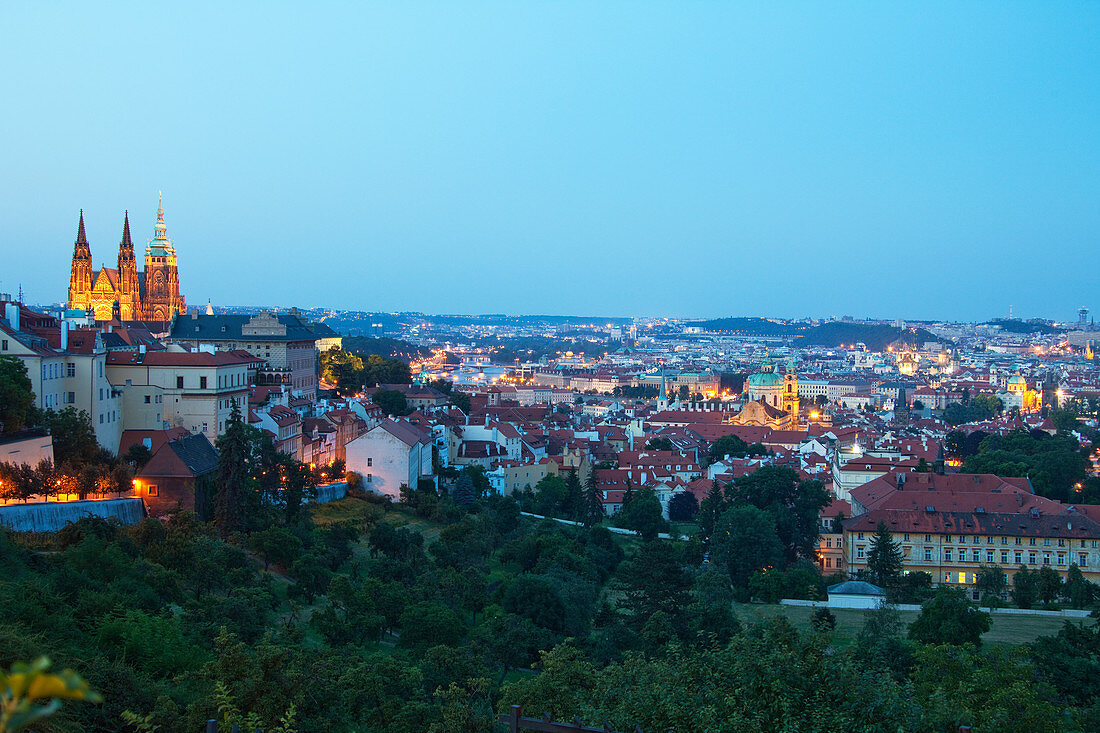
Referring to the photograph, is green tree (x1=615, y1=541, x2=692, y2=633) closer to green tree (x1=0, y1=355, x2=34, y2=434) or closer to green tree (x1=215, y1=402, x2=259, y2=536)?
green tree (x1=215, y1=402, x2=259, y2=536)

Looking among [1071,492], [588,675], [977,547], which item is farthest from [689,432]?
[588,675]

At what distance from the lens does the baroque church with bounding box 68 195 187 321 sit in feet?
262

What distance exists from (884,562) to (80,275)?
67.9m

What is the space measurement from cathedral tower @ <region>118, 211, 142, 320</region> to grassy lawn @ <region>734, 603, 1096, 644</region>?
63609mm

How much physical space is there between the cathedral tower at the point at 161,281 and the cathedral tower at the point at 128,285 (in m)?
1.05

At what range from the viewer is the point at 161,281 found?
8544 cm

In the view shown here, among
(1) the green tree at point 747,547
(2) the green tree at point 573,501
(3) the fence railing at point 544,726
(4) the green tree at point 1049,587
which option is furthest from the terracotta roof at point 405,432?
(3) the fence railing at point 544,726

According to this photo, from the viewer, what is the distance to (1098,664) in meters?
23.1

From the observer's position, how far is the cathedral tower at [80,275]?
79625 mm

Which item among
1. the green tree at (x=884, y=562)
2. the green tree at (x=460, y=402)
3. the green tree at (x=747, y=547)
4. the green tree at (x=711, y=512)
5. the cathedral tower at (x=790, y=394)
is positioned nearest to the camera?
the green tree at (x=884, y=562)

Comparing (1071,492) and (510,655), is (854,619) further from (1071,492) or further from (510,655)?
(1071,492)

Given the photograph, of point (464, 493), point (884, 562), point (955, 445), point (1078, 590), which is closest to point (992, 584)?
point (1078, 590)

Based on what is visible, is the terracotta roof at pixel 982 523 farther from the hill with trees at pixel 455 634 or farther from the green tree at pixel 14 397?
the green tree at pixel 14 397

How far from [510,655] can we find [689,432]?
202 feet
